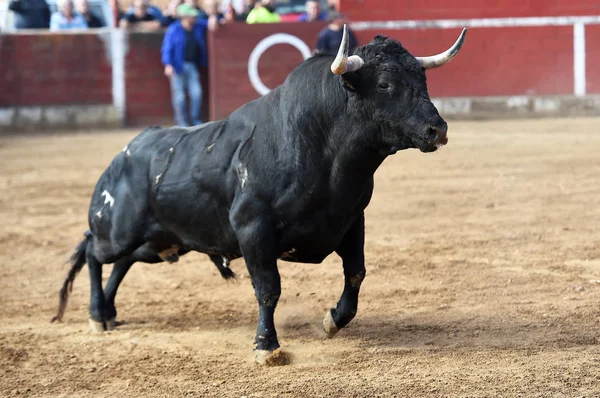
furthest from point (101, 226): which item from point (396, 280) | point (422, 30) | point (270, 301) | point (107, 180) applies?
point (422, 30)

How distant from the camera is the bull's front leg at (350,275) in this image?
222 inches

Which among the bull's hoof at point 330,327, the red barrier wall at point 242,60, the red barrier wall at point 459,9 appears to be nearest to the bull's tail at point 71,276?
the bull's hoof at point 330,327

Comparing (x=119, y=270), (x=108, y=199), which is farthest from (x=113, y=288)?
(x=108, y=199)

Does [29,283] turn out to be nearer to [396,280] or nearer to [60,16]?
[396,280]

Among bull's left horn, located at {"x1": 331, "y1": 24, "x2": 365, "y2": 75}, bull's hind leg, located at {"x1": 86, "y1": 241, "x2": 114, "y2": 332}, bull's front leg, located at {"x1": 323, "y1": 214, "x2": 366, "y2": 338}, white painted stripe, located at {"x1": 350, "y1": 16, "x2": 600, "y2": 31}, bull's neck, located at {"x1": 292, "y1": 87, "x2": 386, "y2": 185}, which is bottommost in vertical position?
bull's hind leg, located at {"x1": 86, "y1": 241, "x2": 114, "y2": 332}

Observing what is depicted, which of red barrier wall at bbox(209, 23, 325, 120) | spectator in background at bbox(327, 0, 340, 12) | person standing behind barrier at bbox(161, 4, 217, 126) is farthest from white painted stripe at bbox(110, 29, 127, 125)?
spectator in background at bbox(327, 0, 340, 12)

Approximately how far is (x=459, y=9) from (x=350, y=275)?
10.3 meters

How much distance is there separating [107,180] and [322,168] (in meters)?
1.95

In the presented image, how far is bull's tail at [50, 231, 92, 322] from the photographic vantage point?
22.8ft

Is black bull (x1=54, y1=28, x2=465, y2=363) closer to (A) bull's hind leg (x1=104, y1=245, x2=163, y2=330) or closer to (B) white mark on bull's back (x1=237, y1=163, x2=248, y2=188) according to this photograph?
(B) white mark on bull's back (x1=237, y1=163, x2=248, y2=188)

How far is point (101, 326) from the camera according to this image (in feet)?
21.9

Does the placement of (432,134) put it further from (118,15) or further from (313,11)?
(118,15)

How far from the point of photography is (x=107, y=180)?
264 inches

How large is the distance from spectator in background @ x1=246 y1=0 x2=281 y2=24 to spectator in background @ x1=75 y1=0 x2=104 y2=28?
2.49 meters
